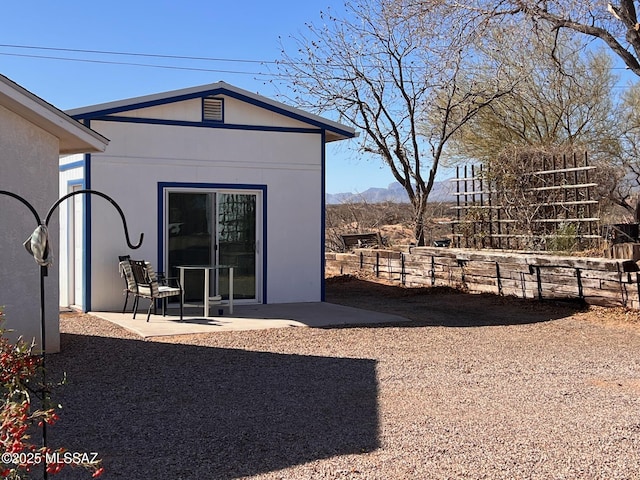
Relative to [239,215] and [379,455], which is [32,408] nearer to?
[379,455]

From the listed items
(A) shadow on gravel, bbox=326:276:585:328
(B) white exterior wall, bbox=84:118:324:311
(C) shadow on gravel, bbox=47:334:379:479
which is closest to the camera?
(C) shadow on gravel, bbox=47:334:379:479

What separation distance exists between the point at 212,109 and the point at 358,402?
7.71 m

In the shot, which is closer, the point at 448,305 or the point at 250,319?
the point at 250,319

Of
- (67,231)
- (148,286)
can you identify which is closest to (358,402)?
(148,286)

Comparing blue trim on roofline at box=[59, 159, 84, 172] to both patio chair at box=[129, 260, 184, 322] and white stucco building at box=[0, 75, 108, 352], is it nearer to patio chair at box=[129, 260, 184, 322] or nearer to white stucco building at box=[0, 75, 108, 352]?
patio chair at box=[129, 260, 184, 322]

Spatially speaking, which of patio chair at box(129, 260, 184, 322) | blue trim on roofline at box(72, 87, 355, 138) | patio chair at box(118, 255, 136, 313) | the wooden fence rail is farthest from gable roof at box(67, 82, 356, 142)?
the wooden fence rail

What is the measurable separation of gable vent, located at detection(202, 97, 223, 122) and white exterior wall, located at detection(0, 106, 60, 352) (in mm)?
4426

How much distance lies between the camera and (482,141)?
22078mm

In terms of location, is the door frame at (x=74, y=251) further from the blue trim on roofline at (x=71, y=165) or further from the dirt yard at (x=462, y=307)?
the dirt yard at (x=462, y=307)

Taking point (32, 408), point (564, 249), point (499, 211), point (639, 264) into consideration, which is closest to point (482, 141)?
point (499, 211)

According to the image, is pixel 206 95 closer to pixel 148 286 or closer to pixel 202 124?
pixel 202 124

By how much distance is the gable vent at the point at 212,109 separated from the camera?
42.6 feet

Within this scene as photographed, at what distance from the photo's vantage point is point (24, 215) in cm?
833

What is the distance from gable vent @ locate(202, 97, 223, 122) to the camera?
12992 millimetres
